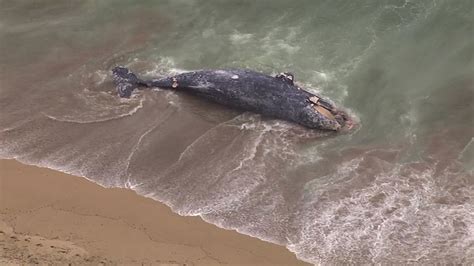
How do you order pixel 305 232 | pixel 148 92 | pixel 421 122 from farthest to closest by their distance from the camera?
pixel 148 92
pixel 421 122
pixel 305 232

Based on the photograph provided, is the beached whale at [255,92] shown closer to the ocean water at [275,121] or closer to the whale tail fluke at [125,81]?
the whale tail fluke at [125,81]

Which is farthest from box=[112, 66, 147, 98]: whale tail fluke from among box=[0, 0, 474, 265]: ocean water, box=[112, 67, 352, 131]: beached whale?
box=[0, 0, 474, 265]: ocean water

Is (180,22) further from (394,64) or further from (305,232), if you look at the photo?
(305,232)


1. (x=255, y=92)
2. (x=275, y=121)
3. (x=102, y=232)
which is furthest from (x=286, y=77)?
(x=102, y=232)

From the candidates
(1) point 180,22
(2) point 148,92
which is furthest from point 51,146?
(1) point 180,22

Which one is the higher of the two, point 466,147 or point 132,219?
point 466,147

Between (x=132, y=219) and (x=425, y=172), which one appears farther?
(x=425, y=172)
